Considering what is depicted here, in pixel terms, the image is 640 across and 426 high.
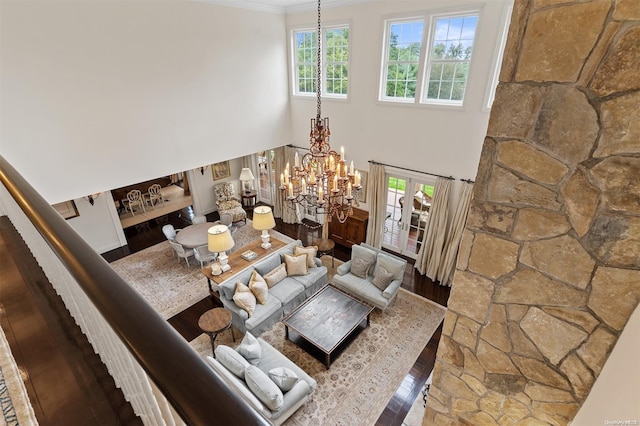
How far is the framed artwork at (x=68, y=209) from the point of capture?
6.73 m

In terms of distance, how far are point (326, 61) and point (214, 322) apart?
5.49 m

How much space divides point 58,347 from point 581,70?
2.48 metres

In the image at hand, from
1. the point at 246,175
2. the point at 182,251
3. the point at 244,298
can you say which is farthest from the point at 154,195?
the point at 244,298

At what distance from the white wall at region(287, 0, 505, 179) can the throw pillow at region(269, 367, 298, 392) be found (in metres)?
4.20

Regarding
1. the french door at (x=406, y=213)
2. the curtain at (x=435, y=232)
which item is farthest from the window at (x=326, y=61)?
the curtain at (x=435, y=232)

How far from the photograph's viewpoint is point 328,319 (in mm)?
4922

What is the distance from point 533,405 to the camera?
196 centimetres

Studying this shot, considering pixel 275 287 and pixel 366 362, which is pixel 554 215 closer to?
pixel 366 362

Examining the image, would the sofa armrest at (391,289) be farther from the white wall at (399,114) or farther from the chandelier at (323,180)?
the white wall at (399,114)

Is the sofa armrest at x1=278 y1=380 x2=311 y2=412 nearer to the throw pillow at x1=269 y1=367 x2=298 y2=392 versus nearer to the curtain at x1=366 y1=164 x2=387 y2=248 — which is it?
the throw pillow at x1=269 y1=367 x2=298 y2=392

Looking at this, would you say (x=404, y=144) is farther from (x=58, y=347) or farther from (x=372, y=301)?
(x=58, y=347)

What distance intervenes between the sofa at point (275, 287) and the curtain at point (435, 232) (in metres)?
2.07

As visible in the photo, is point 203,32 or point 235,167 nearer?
point 203,32

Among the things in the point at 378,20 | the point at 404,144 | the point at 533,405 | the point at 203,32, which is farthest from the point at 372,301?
the point at 203,32
